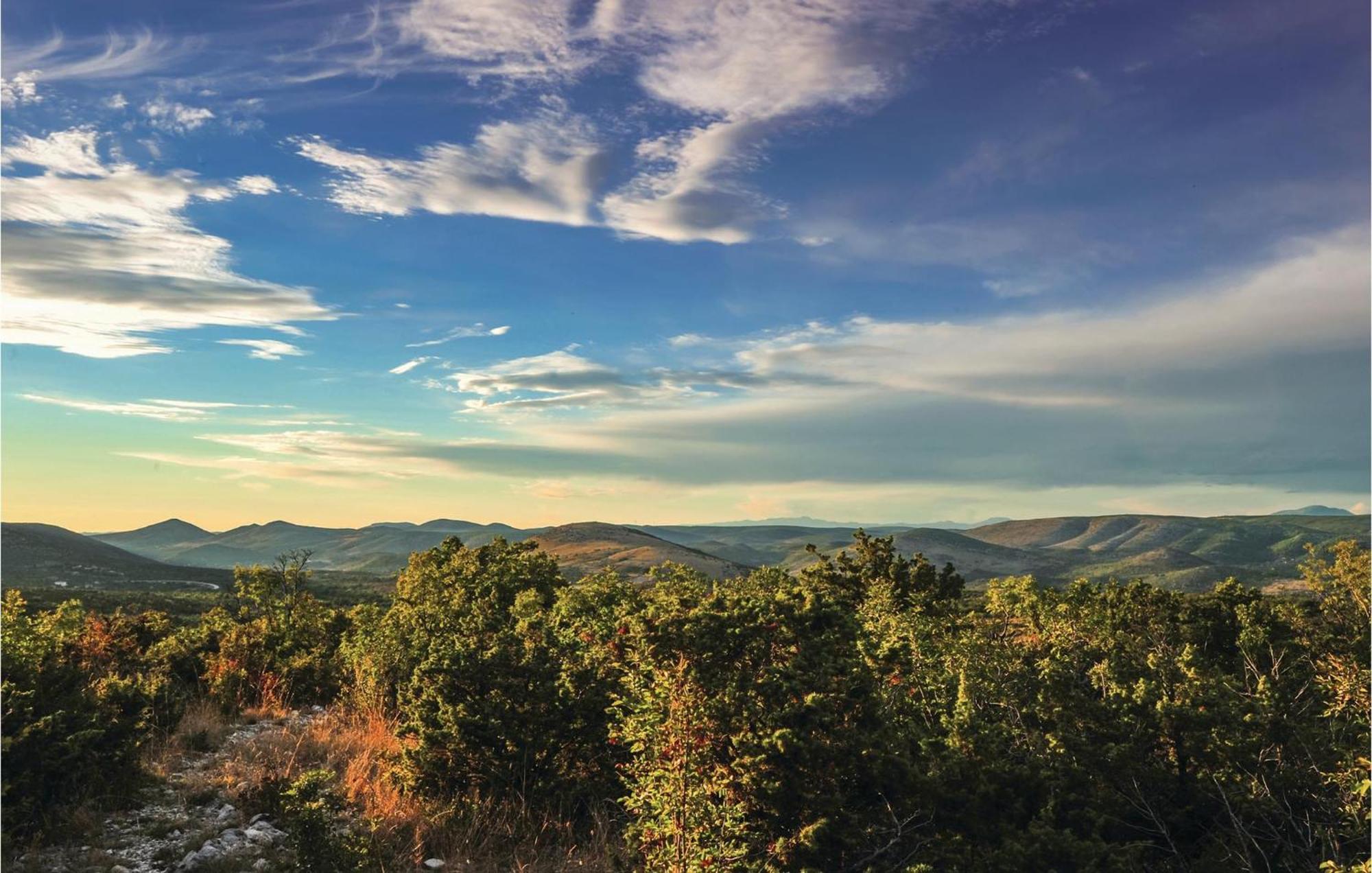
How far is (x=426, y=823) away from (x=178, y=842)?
8.79 ft

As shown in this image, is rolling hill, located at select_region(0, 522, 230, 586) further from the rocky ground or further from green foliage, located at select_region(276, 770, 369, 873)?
green foliage, located at select_region(276, 770, 369, 873)

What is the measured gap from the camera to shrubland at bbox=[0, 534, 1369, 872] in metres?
6.79

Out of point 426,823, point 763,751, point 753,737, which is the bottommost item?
point 426,823

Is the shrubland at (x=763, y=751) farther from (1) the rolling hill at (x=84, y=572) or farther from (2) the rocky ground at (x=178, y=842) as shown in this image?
(1) the rolling hill at (x=84, y=572)

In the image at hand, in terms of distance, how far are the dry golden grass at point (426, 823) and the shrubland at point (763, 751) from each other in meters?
0.04

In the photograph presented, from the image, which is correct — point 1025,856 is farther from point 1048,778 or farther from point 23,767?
point 23,767

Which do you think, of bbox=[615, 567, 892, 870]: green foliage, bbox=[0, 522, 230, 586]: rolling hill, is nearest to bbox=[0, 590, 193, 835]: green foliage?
bbox=[615, 567, 892, 870]: green foliage

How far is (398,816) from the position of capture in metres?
9.35

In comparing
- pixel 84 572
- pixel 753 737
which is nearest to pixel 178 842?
pixel 753 737

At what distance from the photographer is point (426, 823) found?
9219 mm

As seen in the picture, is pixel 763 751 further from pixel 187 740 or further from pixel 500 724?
pixel 187 740

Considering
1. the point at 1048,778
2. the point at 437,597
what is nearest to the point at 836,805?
the point at 1048,778

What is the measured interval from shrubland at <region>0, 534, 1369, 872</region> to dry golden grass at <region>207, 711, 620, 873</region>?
0.04 meters

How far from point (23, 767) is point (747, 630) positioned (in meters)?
8.83
